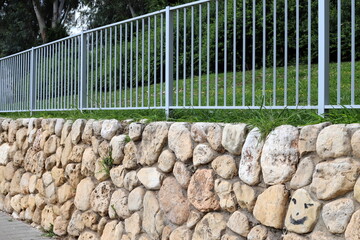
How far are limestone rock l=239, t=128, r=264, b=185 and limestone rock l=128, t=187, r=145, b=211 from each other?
155 centimetres

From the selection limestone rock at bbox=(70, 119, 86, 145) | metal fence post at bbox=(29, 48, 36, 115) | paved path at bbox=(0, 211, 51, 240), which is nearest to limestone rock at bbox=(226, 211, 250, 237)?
limestone rock at bbox=(70, 119, 86, 145)

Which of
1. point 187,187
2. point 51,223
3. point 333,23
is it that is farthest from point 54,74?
point 333,23

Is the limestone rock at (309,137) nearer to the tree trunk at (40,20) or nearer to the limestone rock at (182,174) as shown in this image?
the limestone rock at (182,174)

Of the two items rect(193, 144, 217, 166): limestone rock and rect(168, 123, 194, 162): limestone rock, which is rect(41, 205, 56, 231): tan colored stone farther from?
rect(193, 144, 217, 166): limestone rock

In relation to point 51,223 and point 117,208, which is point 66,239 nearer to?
point 51,223

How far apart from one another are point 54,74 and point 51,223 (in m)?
2.34

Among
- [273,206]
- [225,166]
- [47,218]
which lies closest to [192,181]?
[225,166]

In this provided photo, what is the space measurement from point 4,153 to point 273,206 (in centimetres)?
646

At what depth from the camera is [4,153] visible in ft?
30.0

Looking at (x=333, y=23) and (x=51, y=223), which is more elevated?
(x=333, y=23)

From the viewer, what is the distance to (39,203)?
7629 mm

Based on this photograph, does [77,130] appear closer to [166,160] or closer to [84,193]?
[84,193]

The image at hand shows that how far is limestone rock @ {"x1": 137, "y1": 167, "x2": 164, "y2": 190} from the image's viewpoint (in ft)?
17.0

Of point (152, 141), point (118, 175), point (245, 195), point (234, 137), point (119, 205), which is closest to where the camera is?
point (245, 195)
